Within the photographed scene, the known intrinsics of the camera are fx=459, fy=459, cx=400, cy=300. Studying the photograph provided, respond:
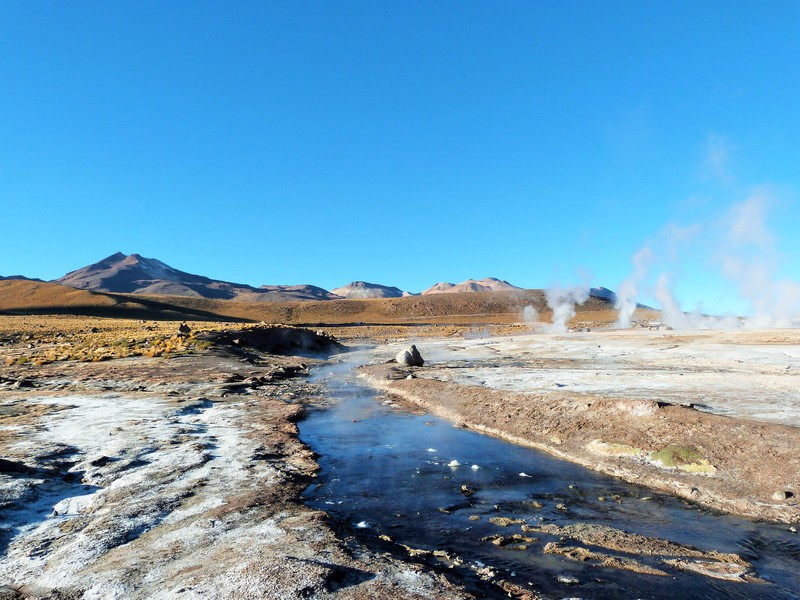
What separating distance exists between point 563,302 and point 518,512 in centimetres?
8416

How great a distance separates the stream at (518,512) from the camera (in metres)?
5.84

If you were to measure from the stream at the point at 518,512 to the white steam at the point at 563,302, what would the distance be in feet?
222

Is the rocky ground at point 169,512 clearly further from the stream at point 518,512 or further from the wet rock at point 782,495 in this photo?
the wet rock at point 782,495

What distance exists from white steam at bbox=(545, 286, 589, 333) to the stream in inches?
2662

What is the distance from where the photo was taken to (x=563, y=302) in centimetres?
8712

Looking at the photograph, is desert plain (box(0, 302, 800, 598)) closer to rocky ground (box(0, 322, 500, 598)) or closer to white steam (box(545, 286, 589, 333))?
rocky ground (box(0, 322, 500, 598))

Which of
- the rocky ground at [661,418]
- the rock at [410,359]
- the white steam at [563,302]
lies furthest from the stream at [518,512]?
the white steam at [563,302]

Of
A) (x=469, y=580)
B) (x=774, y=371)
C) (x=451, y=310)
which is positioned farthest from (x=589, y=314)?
(x=469, y=580)

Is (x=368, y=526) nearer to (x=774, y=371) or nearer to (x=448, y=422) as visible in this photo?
(x=448, y=422)

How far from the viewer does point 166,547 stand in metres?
6.23

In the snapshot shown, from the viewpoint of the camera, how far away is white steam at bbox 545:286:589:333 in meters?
80.4

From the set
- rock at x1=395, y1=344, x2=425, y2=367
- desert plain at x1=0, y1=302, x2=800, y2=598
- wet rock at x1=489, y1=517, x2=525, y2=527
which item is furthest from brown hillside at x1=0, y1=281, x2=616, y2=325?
wet rock at x1=489, y1=517, x2=525, y2=527

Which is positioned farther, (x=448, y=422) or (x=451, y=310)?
(x=451, y=310)

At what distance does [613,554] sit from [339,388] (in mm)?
18899
